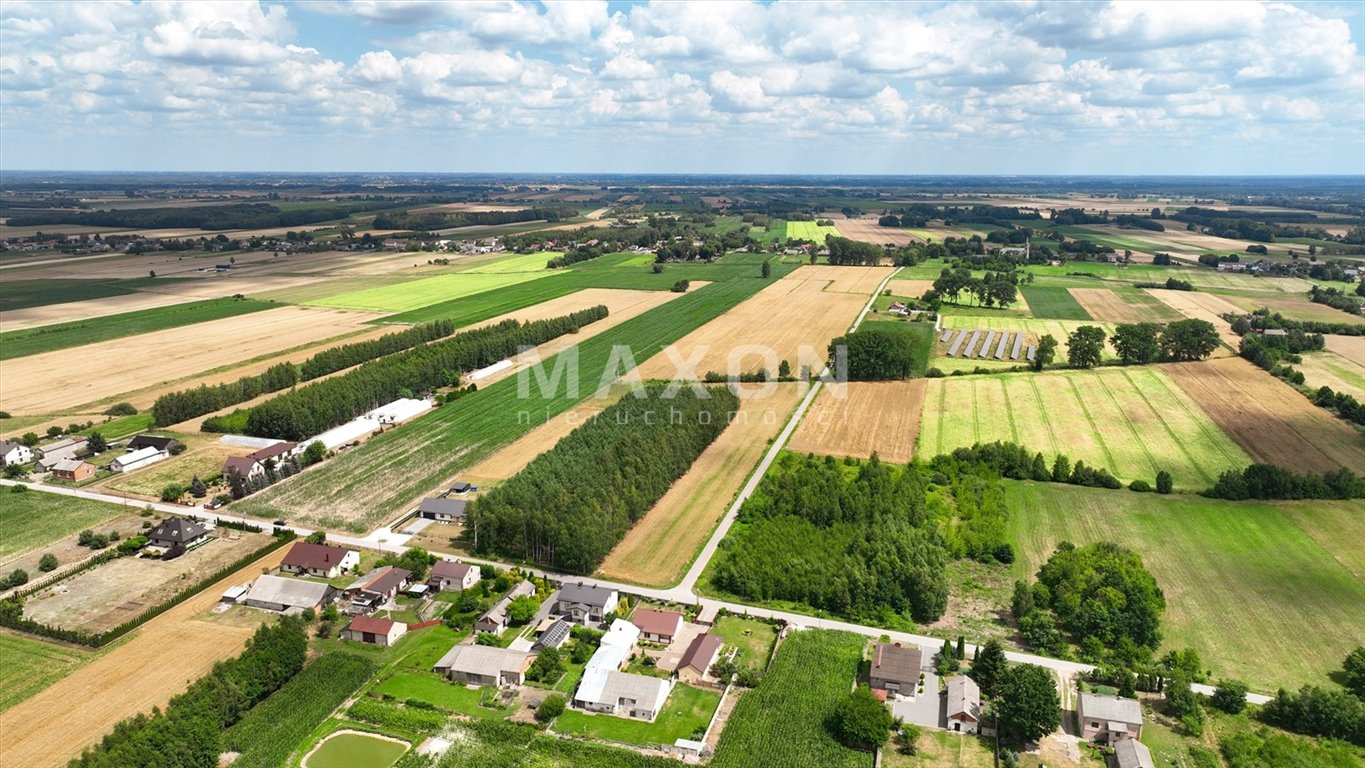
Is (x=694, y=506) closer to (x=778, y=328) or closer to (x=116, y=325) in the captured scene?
(x=778, y=328)

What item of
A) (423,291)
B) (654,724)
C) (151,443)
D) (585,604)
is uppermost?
(423,291)

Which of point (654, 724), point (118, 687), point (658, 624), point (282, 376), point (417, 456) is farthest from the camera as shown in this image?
point (282, 376)

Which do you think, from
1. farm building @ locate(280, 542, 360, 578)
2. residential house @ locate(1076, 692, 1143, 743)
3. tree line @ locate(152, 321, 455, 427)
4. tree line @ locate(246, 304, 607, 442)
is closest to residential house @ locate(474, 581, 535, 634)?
farm building @ locate(280, 542, 360, 578)

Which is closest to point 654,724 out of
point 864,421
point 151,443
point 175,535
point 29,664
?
point 29,664

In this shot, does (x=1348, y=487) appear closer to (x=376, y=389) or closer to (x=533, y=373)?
(x=533, y=373)

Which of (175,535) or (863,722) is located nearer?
(863,722)

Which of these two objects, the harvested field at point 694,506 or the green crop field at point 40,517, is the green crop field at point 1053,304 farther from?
the green crop field at point 40,517

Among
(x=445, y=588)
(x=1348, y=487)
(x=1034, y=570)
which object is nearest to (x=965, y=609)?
(x=1034, y=570)
